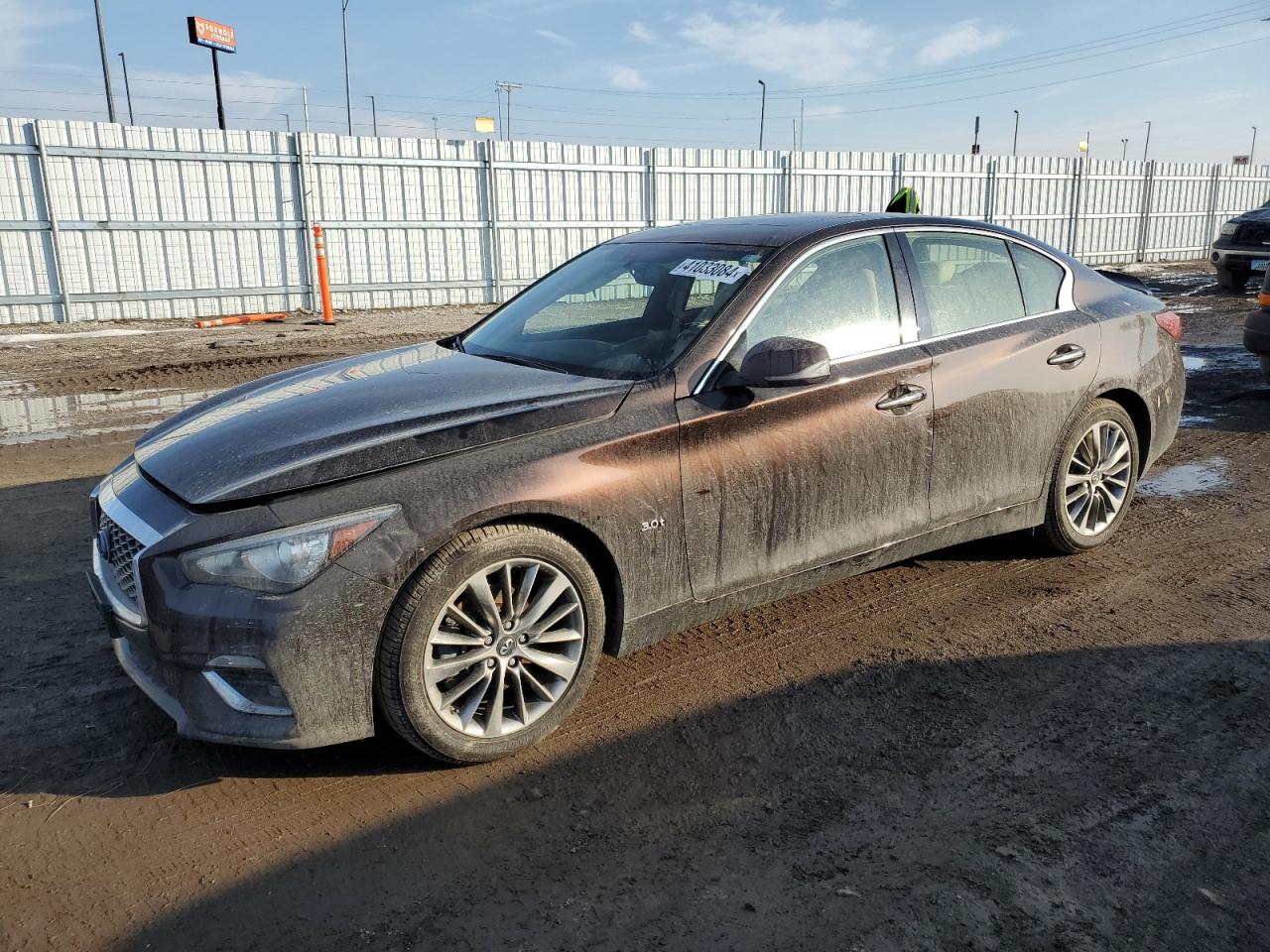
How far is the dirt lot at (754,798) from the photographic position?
2465 millimetres

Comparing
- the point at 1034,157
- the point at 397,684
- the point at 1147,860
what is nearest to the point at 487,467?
the point at 397,684

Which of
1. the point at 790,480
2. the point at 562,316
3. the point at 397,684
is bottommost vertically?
the point at 397,684

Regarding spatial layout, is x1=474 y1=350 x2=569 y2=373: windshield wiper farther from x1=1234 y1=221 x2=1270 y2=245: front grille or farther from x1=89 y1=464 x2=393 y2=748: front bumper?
x1=1234 y1=221 x2=1270 y2=245: front grille

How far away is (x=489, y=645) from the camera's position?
3.09 metres

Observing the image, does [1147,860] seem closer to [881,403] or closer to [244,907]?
[881,403]

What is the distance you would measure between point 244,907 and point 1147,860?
2.42 metres

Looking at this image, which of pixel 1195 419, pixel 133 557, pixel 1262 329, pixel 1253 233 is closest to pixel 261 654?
pixel 133 557

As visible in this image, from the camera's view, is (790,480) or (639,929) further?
(790,480)

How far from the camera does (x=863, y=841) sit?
2.75 m

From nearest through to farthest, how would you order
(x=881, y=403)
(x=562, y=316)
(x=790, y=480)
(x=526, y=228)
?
(x=790, y=480), (x=881, y=403), (x=562, y=316), (x=526, y=228)

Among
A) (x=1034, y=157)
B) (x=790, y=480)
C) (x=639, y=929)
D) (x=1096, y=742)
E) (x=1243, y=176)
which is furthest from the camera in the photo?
(x=1243, y=176)

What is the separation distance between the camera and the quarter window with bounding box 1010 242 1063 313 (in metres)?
4.67

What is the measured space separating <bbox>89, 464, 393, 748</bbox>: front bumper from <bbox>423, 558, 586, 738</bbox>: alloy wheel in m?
0.24

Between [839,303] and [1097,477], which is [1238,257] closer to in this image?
[1097,477]
